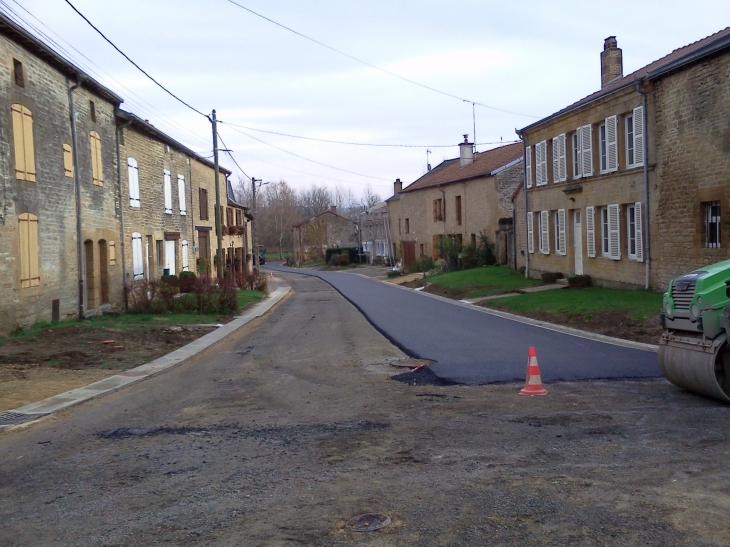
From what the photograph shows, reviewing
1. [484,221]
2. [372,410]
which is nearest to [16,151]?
[372,410]

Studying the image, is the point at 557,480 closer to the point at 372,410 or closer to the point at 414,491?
the point at 414,491

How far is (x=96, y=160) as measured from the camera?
72.5ft

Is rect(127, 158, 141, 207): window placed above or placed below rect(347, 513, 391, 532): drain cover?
above

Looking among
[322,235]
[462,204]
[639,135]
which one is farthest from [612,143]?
[322,235]

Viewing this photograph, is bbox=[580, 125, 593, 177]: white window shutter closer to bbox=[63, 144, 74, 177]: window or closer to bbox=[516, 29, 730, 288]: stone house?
bbox=[516, 29, 730, 288]: stone house

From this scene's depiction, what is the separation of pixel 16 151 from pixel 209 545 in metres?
14.0

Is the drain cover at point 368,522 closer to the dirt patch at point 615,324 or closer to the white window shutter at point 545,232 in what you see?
Result: the dirt patch at point 615,324

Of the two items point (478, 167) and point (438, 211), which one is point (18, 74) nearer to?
point (478, 167)

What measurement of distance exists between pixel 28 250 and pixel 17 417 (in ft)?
29.1

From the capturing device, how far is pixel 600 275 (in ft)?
84.0

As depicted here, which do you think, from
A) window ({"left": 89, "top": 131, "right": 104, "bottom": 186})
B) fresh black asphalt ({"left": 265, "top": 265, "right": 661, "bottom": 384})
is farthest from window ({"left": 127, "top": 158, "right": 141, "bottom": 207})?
fresh black asphalt ({"left": 265, "top": 265, "right": 661, "bottom": 384})

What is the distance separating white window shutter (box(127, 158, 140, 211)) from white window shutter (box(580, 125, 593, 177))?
50.5ft

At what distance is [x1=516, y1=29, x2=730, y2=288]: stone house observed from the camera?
61.1 feet

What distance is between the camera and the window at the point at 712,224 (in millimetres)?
18547
